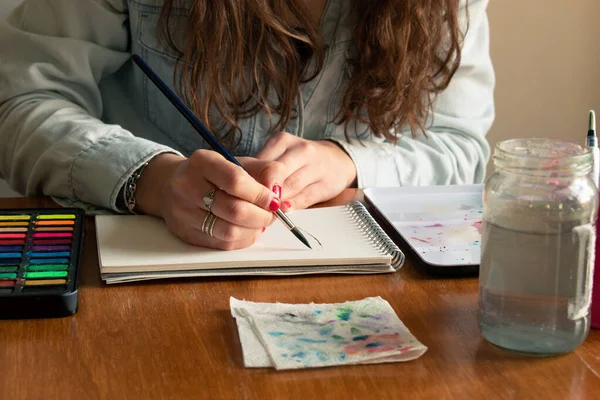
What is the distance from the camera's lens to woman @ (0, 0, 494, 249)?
98 cm

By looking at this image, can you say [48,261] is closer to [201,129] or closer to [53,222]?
[53,222]

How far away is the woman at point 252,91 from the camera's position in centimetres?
98

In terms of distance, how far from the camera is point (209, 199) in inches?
31.5

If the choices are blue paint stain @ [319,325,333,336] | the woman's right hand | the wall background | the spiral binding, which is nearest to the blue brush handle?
the woman's right hand

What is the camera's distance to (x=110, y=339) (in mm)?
633

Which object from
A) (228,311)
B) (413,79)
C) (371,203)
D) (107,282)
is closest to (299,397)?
(228,311)

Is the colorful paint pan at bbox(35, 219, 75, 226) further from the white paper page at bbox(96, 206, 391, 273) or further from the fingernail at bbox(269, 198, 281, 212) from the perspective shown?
the fingernail at bbox(269, 198, 281, 212)

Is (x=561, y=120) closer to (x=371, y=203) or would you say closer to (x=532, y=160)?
(x=371, y=203)

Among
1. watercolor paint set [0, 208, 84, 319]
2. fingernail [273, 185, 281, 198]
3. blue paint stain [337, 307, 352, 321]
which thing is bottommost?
blue paint stain [337, 307, 352, 321]

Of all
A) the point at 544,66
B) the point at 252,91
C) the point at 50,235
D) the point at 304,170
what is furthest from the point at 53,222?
the point at 544,66

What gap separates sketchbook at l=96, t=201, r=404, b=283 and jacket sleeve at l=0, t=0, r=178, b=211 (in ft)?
0.34

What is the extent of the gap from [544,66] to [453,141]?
0.66m

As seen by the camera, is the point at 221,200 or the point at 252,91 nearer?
the point at 221,200

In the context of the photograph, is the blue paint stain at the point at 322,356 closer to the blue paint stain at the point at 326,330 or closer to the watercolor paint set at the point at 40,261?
the blue paint stain at the point at 326,330
